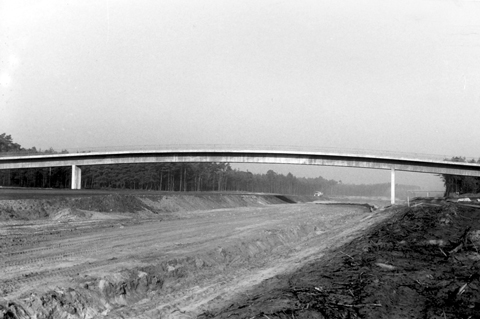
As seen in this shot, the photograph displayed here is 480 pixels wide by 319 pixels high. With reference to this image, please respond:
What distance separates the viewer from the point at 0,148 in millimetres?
89438

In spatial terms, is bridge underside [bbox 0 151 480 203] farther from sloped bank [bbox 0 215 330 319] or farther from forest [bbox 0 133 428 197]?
sloped bank [bbox 0 215 330 319]

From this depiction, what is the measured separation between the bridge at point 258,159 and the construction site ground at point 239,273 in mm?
34068

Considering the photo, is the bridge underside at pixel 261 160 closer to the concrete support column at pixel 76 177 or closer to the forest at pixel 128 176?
the concrete support column at pixel 76 177

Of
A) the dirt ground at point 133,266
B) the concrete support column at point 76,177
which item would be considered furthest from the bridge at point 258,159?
the dirt ground at point 133,266

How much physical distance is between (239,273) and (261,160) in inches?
Answer: 1711

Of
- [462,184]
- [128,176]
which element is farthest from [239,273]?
[462,184]

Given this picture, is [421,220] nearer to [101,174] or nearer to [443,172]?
[443,172]

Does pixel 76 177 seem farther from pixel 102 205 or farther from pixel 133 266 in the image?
pixel 133 266

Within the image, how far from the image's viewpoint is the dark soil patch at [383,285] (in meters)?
6.73

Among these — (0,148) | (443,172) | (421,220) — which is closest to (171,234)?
(421,220)

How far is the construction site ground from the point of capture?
7.23 meters

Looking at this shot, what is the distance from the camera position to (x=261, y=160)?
54.7 meters

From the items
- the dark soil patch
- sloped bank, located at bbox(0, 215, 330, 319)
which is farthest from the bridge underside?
sloped bank, located at bbox(0, 215, 330, 319)

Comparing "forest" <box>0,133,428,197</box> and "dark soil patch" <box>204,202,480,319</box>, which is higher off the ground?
"dark soil patch" <box>204,202,480,319</box>
